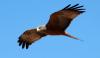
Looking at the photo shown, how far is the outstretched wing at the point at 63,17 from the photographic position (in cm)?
2411

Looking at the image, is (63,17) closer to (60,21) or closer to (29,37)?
(60,21)

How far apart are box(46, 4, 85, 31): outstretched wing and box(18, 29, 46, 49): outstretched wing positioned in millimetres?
1133

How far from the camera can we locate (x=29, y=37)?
26.6 metres

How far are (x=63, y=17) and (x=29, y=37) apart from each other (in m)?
2.70

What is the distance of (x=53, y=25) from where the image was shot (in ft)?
81.6

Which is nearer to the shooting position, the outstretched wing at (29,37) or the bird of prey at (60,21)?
the bird of prey at (60,21)

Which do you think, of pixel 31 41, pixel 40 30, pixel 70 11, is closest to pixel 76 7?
pixel 70 11

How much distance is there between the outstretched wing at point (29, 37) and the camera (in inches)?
1025

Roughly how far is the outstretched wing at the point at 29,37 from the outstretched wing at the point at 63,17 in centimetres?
113

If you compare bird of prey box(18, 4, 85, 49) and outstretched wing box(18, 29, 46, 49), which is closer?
bird of prey box(18, 4, 85, 49)

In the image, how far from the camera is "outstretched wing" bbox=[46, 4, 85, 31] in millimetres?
24109

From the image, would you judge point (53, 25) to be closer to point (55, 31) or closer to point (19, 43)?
point (55, 31)

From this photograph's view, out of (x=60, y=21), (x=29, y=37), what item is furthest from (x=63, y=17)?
(x=29, y=37)

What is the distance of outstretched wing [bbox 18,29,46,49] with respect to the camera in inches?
1025
